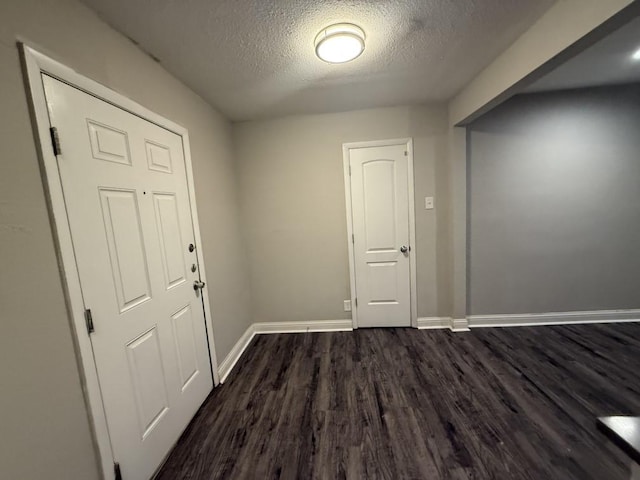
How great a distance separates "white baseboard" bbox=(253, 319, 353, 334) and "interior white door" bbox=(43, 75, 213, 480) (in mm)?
1182

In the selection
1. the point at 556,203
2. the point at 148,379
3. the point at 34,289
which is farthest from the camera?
the point at 556,203

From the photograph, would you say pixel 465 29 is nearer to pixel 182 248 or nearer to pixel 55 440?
pixel 182 248

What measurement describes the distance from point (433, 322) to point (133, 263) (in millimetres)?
2873

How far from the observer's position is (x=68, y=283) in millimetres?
999

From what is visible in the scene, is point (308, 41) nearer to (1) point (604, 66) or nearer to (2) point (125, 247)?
(2) point (125, 247)

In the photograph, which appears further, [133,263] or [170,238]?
[170,238]

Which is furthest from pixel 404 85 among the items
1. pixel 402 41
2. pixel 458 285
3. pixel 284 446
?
pixel 284 446

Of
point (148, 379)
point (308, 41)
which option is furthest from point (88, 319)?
point (308, 41)

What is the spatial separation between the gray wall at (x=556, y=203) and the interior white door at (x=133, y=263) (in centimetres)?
284

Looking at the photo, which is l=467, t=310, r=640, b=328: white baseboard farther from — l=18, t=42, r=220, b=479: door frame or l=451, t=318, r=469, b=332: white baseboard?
l=18, t=42, r=220, b=479: door frame

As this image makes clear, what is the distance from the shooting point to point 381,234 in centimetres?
279

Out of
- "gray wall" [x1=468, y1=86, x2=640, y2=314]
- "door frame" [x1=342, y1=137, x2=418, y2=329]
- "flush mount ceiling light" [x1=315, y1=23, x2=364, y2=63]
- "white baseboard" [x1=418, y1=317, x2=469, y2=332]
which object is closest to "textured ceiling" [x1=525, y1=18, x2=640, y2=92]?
"gray wall" [x1=468, y1=86, x2=640, y2=314]

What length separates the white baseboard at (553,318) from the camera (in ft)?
8.67

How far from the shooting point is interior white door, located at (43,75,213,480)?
108 cm
